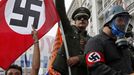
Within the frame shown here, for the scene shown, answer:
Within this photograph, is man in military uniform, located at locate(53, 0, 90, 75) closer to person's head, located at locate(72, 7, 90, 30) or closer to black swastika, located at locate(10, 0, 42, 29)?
person's head, located at locate(72, 7, 90, 30)

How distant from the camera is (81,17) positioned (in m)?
3.79

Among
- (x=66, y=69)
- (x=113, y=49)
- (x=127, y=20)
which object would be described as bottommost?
(x=66, y=69)

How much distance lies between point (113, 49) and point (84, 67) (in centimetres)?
66

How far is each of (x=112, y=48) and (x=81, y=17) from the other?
41.1 inches

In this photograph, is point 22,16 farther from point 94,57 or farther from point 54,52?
point 94,57

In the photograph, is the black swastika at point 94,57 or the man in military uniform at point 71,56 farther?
the man in military uniform at point 71,56

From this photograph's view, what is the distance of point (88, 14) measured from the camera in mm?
3822

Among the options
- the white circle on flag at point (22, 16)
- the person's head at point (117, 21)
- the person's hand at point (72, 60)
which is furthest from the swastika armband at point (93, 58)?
the white circle on flag at point (22, 16)

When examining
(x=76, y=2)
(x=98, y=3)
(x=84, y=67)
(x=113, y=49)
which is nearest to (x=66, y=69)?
(x=84, y=67)

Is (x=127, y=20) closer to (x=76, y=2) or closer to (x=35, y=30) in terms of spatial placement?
(x=35, y=30)

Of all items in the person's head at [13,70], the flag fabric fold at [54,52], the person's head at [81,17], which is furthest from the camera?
the person's head at [13,70]

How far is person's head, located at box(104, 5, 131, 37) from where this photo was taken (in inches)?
108

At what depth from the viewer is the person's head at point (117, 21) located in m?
2.74

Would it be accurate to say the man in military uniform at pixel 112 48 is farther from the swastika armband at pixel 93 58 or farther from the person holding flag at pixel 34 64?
the person holding flag at pixel 34 64
